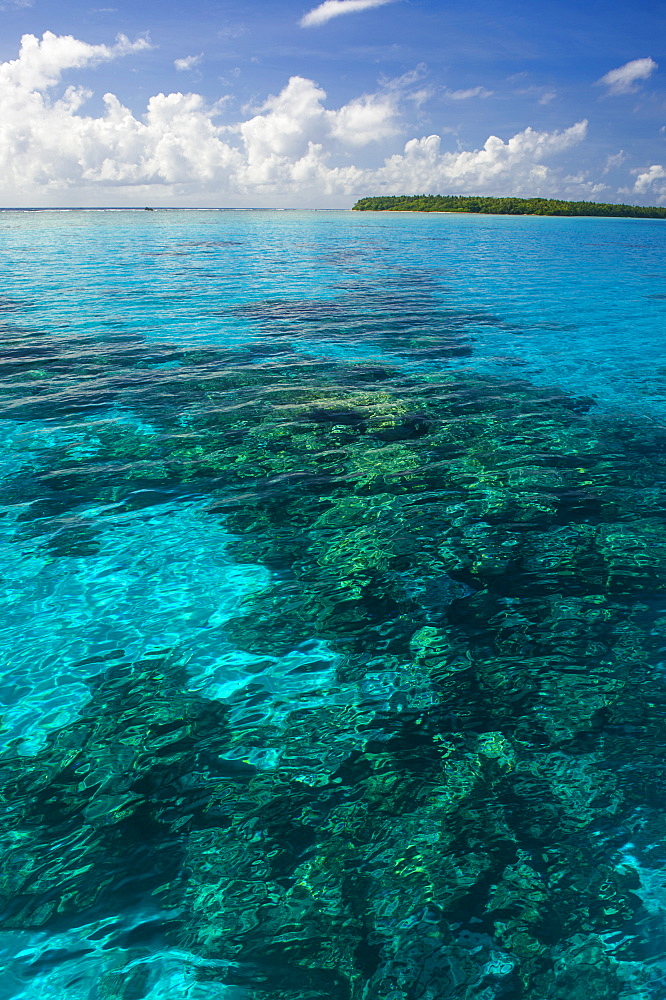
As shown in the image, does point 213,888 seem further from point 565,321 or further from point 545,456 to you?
point 565,321

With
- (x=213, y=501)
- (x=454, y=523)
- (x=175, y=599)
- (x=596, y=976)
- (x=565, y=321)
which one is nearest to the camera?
(x=596, y=976)

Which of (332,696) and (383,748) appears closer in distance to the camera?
(383,748)

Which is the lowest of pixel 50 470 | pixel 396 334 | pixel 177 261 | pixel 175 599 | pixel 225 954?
pixel 225 954

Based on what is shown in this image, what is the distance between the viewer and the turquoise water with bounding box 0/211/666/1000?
4.17 metres

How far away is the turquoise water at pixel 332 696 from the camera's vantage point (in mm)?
4172

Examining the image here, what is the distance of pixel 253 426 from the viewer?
45.6 ft

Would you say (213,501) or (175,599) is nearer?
(175,599)

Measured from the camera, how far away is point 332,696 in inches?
249

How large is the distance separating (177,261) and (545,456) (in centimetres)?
4636

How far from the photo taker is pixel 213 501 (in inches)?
414

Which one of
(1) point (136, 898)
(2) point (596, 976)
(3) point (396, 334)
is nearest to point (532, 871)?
(2) point (596, 976)

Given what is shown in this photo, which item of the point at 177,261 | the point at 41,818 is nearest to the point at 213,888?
the point at 41,818

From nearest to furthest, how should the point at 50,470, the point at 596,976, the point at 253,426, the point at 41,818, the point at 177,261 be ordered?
the point at 596,976 → the point at 41,818 → the point at 50,470 → the point at 253,426 → the point at 177,261

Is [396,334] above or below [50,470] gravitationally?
above
